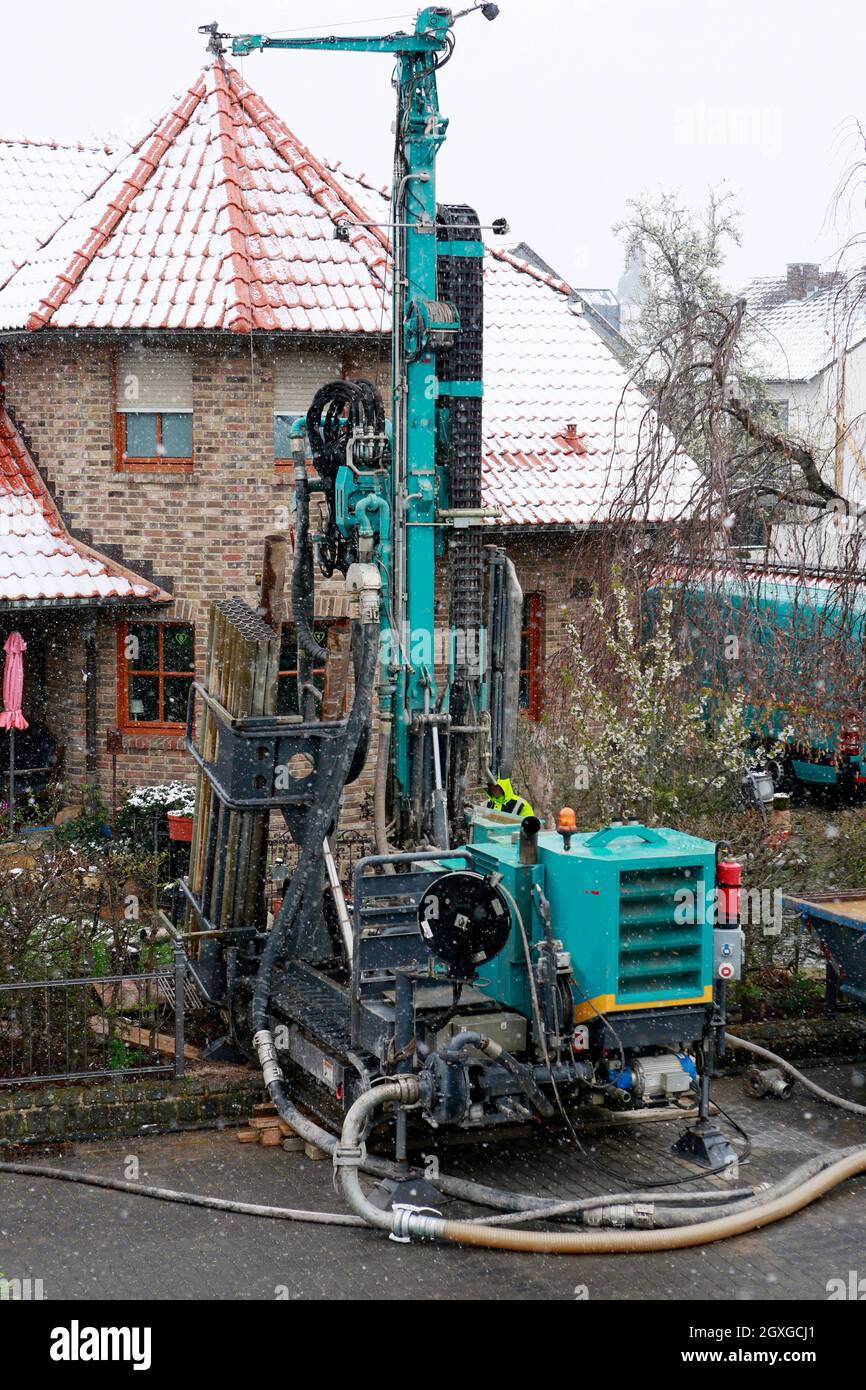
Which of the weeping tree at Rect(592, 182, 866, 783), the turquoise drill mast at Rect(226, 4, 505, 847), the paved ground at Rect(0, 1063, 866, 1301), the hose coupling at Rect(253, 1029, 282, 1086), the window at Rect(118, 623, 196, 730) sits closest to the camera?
the paved ground at Rect(0, 1063, 866, 1301)

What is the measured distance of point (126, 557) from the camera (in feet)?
58.0

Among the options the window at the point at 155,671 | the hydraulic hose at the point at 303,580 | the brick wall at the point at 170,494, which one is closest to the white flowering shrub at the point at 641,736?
the hydraulic hose at the point at 303,580

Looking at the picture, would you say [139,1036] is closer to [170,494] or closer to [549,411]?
[170,494]

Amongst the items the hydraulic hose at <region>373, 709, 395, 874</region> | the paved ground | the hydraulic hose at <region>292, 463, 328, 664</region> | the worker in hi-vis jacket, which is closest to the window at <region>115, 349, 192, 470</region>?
the hydraulic hose at <region>292, 463, 328, 664</region>

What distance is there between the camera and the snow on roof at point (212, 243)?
1688cm

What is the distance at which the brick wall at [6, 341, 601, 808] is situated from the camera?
17.4m

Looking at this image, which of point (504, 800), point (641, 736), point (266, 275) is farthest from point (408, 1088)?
point (266, 275)

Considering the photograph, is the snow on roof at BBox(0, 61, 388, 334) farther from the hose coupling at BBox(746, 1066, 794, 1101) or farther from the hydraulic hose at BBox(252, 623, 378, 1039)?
the hose coupling at BBox(746, 1066, 794, 1101)

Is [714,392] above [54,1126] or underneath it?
above

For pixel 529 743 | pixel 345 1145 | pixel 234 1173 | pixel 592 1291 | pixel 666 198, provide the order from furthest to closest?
pixel 666 198 → pixel 529 743 → pixel 234 1173 → pixel 345 1145 → pixel 592 1291

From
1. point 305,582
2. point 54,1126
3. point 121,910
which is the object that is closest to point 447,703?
point 305,582

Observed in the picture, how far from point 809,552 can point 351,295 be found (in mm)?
6447

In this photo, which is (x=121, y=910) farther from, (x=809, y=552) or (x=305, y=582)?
(x=809, y=552)

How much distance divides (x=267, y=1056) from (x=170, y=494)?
8.78m
